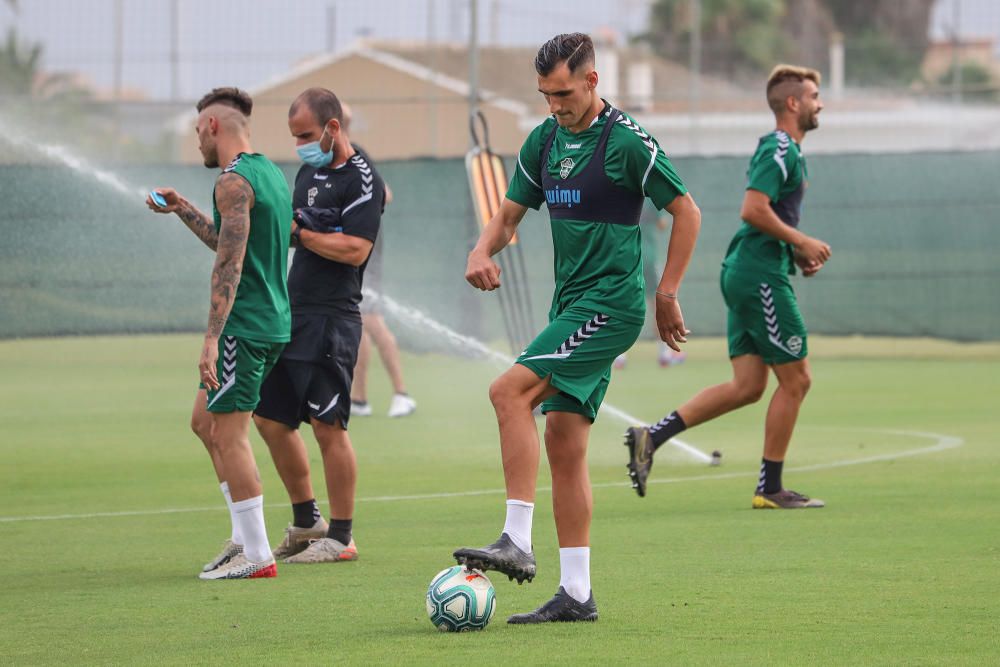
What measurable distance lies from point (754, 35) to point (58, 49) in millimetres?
43480

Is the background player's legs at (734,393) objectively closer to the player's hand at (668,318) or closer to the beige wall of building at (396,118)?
the player's hand at (668,318)

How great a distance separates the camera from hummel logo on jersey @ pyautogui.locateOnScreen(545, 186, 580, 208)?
6.29m

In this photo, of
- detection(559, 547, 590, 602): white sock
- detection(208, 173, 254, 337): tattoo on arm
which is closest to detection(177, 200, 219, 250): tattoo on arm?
detection(208, 173, 254, 337): tattoo on arm

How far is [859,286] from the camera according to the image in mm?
21328

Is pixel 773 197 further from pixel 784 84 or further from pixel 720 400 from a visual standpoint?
pixel 720 400

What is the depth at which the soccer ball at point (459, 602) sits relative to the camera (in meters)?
6.01

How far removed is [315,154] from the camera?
8133 millimetres

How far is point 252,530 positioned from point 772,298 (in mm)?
3404

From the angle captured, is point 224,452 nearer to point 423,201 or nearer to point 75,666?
point 75,666

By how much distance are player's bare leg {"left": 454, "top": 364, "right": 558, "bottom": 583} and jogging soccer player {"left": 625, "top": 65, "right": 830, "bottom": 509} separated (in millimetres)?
3161

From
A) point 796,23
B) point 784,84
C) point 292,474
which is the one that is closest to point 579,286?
point 292,474

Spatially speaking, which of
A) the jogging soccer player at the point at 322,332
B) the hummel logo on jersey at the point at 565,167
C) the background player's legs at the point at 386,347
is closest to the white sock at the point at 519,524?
the hummel logo on jersey at the point at 565,167

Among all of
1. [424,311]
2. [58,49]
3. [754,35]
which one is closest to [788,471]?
[424,311]

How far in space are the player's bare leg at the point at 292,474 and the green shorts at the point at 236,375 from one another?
0.56m
